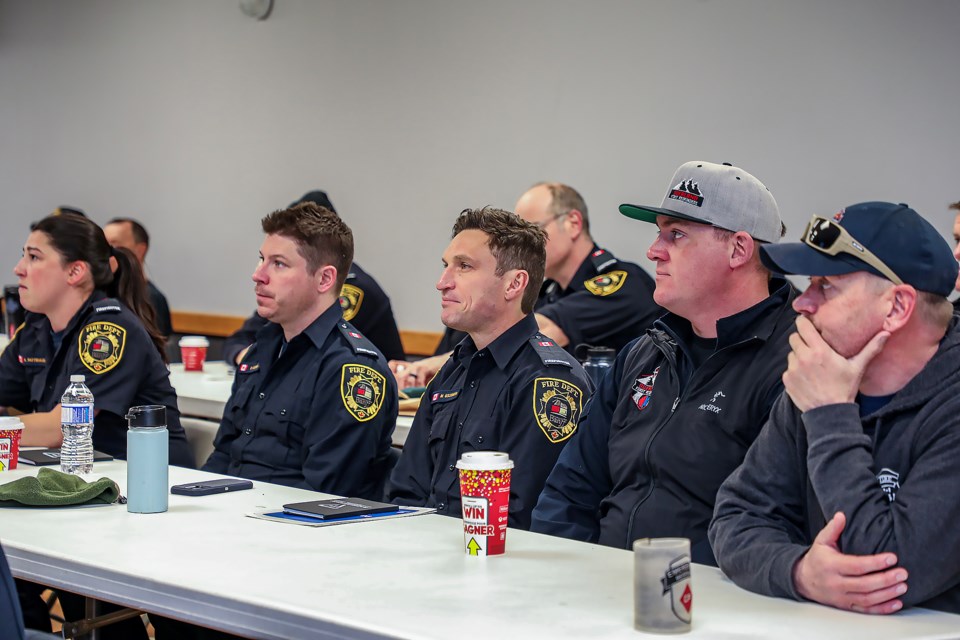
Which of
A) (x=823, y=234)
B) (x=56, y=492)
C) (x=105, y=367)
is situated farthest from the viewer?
(x=105, y=367)

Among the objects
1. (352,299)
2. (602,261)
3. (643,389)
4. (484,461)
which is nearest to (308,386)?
(643,389)

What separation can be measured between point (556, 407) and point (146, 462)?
928mm

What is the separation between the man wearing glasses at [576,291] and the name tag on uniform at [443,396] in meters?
1.30

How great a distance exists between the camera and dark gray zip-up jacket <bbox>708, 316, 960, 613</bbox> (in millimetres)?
1544

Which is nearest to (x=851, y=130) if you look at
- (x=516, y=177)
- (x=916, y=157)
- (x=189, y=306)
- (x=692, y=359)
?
(x=916, y=157)

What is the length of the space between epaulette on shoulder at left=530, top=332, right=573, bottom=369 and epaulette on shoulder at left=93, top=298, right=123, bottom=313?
1.42 meters

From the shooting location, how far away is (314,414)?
2953 mm

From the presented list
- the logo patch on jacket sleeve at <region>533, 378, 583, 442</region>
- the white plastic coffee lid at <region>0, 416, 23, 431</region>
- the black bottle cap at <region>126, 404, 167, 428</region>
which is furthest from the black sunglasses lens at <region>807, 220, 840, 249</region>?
the white plastic coffee lid at <region>0, 416, 23, 431</region>

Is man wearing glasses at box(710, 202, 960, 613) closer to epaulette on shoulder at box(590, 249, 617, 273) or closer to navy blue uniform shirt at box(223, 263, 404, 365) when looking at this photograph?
epaulette on shoulder at box(590, 249, 617, 273)

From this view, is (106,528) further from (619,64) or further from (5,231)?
(5,231)

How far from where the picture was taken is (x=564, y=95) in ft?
17.2

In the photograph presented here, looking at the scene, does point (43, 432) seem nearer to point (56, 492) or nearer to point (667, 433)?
point (56, 492)

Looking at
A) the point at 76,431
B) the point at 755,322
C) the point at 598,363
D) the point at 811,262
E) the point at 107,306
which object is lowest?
the point at 76,431

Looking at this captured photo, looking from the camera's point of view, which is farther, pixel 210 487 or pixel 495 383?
pixel 495 383
